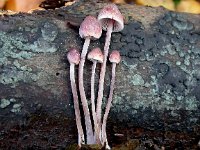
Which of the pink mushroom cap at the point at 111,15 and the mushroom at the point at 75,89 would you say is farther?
the pink mushroom cap at the point at 111,15

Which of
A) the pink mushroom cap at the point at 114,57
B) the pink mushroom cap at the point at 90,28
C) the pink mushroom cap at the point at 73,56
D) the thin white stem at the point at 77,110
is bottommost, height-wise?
the thin white stem at the point at 77,110

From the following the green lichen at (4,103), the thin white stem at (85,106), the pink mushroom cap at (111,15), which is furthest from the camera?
the pink mushroom cap at (111,15)

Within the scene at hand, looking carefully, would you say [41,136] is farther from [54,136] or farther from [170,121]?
[170,121]

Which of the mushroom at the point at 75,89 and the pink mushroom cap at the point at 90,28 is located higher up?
the pink mushroom cap at the point at 90,28

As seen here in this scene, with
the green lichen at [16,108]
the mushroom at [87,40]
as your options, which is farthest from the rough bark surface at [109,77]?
the mushroom at [87,40]

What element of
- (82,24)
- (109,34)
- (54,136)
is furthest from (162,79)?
(54,136)

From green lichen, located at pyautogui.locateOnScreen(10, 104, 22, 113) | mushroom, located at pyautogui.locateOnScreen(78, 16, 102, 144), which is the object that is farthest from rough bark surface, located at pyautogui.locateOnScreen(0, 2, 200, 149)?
mushroom, located at pyautogui.locateOnScreen(78, 16, 102, 144)

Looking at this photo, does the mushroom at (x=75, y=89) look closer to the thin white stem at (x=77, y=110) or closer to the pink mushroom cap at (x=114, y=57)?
the thin white stem at (x=77, y=110)
